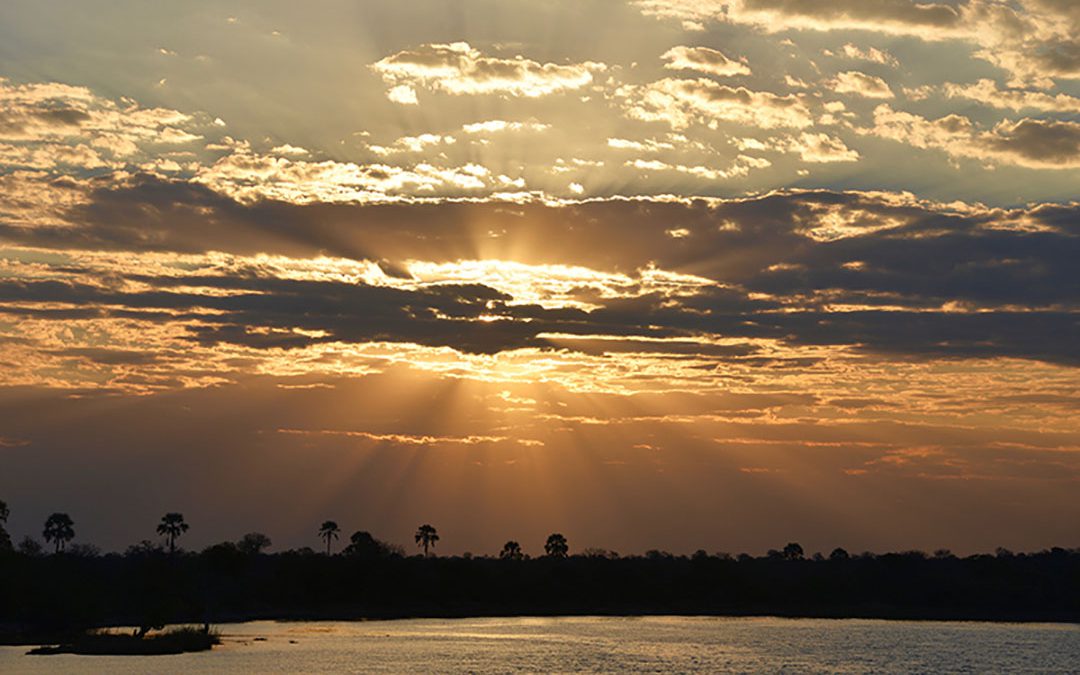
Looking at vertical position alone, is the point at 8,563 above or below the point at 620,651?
above

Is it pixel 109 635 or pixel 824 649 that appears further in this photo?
pixel 824 649

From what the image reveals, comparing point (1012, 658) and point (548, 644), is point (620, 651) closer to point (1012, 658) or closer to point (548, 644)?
point (548, 644)

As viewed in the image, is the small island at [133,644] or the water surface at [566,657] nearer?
the water surface at [566,657]

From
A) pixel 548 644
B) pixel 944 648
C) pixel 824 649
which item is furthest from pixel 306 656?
pixel 944 648

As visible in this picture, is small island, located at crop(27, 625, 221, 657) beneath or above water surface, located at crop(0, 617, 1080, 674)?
above

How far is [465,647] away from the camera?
18288 cm

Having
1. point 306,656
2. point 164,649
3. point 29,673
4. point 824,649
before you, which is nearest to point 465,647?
point 306,656

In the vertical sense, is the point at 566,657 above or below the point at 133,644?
below

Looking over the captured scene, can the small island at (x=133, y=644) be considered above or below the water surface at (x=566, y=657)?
above

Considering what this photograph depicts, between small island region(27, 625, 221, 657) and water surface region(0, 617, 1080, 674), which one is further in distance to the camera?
small island region(27, 625, 221, 657)

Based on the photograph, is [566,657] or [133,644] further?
[133,644]

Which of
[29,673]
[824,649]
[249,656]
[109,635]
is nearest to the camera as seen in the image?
[29,673]

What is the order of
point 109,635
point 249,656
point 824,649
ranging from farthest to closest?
point 824,649
point 109,635
point 249,656

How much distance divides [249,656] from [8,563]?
1856 inches
